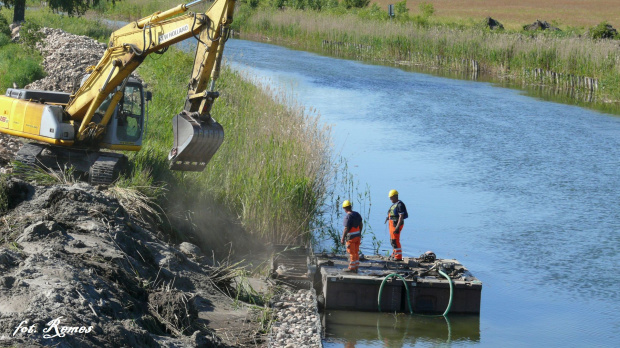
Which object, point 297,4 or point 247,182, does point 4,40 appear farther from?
point 297,4

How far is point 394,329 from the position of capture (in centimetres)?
1270

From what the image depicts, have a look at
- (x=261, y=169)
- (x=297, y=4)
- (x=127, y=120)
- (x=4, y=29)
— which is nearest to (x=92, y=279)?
(x=127, y=120)

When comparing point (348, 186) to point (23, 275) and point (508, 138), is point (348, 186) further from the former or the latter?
point (23, 275)

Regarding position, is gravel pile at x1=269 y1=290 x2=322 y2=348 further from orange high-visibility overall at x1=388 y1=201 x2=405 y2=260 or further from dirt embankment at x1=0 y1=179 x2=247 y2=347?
orange high-visibility overall at x1=388 y1=201 x2=405 y2=260

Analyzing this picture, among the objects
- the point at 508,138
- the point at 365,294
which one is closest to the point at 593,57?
the point at 508,138

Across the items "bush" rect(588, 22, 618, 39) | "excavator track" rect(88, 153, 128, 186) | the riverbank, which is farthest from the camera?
"bush" rect(588, 22, 618, 39)

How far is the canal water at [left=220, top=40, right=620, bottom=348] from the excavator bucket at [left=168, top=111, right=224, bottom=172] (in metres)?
3.25

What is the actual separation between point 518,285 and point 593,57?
2833 cm

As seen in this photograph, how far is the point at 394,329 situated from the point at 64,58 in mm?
18093

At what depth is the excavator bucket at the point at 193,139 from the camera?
39.7 ft

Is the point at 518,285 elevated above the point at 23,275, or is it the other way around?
the point at 23,275

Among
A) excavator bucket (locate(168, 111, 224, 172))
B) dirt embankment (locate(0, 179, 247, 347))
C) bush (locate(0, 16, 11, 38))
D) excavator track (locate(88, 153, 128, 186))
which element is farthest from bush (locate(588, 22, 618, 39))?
dirt embankment (locate(0, 179, 247, 347))

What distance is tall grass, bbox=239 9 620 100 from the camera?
4119 cm

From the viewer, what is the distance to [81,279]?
8.99m
